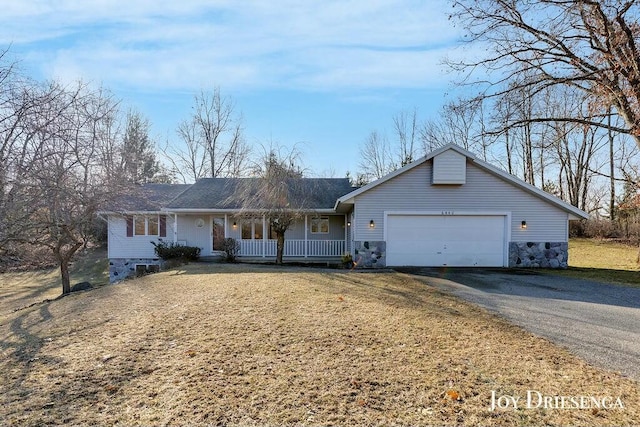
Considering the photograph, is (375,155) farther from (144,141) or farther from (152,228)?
(152,228)

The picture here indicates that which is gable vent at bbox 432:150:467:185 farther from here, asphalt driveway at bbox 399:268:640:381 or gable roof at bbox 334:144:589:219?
asphalt driveway at bbox 399:268:640:381

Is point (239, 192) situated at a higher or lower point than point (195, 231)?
higher

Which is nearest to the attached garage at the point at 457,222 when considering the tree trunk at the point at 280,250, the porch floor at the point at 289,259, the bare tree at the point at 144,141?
the porch floor at the point at 289,259

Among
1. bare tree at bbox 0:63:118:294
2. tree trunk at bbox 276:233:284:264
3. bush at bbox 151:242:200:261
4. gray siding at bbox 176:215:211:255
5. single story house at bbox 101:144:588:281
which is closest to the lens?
bare tree at bbox 0:63:118:294

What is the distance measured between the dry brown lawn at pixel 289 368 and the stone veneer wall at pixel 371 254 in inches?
239

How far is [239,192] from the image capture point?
1496 cm

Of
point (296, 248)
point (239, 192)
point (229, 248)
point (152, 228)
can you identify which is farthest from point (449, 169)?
point (152, 228)

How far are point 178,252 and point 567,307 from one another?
14.1 meters

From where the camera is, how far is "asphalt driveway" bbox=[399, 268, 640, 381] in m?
4.60

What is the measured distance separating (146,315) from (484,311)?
20.8 ft

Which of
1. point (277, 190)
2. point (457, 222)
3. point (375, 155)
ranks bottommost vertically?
point (457, 222)

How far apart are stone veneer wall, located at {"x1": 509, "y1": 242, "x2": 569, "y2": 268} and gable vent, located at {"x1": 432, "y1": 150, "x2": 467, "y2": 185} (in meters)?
3.33

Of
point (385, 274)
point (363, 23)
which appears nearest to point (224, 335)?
point (385, 274)

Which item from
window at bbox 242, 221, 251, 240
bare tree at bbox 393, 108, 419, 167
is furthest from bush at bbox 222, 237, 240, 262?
bare tree at bbox 393, 108, 419, 167
